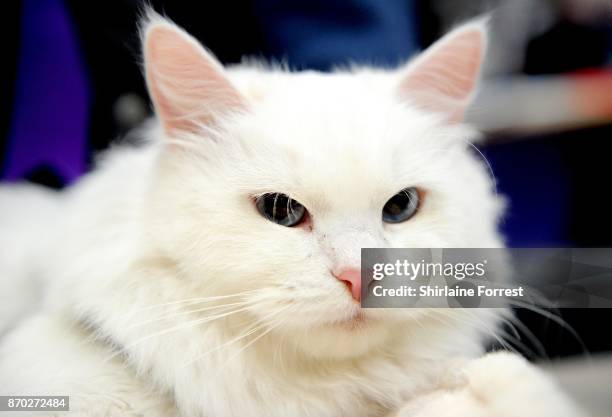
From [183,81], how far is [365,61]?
534 mm

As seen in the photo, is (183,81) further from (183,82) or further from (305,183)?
(305,183)

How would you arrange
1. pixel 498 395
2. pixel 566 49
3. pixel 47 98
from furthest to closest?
pixel 47 98, pixel 566 49, pixel 498 395

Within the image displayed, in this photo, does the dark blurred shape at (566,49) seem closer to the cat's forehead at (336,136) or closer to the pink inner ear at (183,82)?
the cat's forehead at (336,136)

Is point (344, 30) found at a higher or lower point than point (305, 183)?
higher

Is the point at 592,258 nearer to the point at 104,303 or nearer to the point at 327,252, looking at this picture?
the point at 327,252

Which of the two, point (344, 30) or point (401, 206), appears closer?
point (401, 206)

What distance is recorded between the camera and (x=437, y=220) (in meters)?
0.62

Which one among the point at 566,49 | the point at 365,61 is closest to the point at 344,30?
the point at 365,61

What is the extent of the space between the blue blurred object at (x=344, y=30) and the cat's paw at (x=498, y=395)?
2.26 feet

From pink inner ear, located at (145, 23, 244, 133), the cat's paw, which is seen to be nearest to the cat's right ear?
pink inner ear, located at (145, 23, 244, 133)

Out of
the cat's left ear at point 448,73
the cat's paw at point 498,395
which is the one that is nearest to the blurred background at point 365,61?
the cat's left ear at point 448,73

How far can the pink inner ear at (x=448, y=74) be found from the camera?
0.66m

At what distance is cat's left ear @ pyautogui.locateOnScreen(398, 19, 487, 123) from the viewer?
2.18 feet

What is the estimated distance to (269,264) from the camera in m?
0.55
